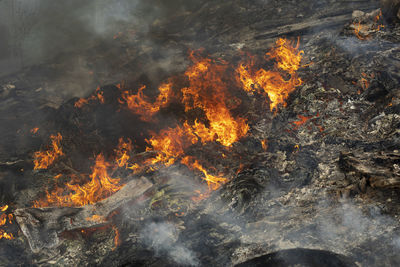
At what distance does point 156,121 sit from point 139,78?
2.41m

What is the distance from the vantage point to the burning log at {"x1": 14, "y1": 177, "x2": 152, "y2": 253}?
5.56 metres

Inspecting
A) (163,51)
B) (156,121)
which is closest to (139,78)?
(163,51)

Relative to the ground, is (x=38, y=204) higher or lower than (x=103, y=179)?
lower

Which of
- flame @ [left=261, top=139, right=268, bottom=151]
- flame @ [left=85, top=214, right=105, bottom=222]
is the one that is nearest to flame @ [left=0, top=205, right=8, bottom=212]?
flame @ [left=85, top=214, right=105, bottom=222]

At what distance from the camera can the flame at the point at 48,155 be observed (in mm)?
7323

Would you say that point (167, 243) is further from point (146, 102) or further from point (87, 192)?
point (146, 102)

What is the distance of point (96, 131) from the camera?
25.8 feet

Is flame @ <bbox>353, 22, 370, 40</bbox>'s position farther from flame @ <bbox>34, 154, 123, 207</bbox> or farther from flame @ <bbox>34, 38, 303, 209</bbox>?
flame @ <bbox>34, 154, 123, 207</bbox>

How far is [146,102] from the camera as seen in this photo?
8359mm

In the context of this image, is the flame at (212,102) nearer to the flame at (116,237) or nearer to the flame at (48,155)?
the flame at (116,237)

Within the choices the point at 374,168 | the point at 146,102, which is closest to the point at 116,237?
the point at 146,102

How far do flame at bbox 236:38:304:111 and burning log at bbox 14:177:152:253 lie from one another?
13.9 feet

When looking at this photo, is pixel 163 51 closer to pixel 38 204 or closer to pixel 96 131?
pixel 96 131

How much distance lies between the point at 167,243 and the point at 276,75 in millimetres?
5684
